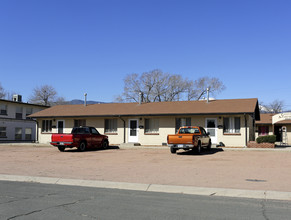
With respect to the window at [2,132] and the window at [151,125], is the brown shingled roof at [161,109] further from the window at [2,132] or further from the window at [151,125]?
the window at [2,132]

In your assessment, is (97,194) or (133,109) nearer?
(97,194)

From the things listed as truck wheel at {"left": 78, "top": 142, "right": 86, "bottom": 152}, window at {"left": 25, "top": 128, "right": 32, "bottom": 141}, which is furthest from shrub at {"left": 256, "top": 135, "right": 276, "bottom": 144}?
window at {"left": 25, "top": 128, "right": 32, "bottom": 141}

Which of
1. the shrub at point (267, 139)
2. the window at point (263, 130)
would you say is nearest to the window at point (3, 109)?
the shrub at point (267, 139)

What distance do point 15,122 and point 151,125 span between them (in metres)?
22.5

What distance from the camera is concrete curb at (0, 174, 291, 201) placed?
7852 millimetres

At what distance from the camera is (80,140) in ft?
74.2

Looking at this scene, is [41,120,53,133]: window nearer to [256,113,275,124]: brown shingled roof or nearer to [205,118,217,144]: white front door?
[205,118,217,144]: white front door

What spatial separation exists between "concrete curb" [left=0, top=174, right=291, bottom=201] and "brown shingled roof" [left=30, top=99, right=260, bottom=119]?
16.1 metres

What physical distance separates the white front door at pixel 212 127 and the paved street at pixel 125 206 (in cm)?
1764

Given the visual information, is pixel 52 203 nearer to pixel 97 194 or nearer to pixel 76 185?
pixel 97 194

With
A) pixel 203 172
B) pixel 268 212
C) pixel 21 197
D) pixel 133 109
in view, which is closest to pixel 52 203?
pixel 21 197

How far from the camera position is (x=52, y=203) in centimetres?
678

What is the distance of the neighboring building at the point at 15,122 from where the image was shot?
39906 millimetres

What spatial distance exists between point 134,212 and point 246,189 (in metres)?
3.87
